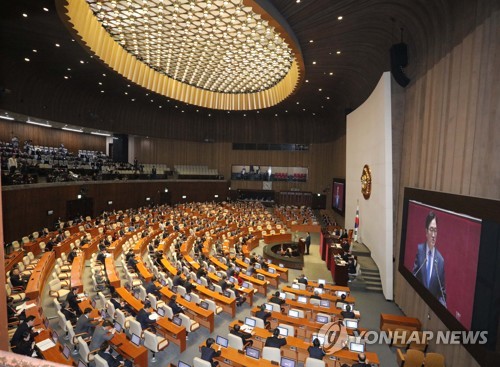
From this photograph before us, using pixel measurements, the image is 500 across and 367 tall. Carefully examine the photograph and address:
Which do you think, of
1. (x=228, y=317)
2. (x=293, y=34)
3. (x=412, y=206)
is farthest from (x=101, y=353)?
(x=293, y=34)

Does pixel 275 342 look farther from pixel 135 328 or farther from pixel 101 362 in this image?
pixel 101 362

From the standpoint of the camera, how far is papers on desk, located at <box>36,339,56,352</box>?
7182 mm

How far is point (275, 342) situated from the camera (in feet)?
26.0

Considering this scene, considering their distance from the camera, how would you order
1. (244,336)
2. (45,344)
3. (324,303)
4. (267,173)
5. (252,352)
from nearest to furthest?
(45,344), (252,352), (244,336), (324,303), (267,173)

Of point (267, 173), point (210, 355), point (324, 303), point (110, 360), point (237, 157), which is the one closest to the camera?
point (110, 360)

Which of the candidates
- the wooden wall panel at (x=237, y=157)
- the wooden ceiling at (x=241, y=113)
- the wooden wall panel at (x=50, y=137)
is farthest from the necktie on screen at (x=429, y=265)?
the wooden wall panel at (x=50, y=137)

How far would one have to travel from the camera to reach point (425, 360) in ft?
24.7

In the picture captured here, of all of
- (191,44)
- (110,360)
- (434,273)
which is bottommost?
(110,360)

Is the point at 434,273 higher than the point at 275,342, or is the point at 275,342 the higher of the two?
the point at 434,273

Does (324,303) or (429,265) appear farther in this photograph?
(324,303)

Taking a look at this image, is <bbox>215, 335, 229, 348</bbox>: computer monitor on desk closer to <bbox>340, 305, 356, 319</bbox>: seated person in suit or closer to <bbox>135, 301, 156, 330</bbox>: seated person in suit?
<bbox>135, 301, 156, 330</bbox>: seated person in suit

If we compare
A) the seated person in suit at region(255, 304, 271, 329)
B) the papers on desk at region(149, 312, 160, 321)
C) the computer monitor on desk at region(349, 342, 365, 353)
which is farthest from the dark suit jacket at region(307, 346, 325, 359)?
the papers on desk at region(149, 312, 160, 321)

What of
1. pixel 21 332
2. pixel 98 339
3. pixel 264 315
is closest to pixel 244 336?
pixel 264 315

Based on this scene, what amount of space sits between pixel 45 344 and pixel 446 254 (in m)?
10.5
